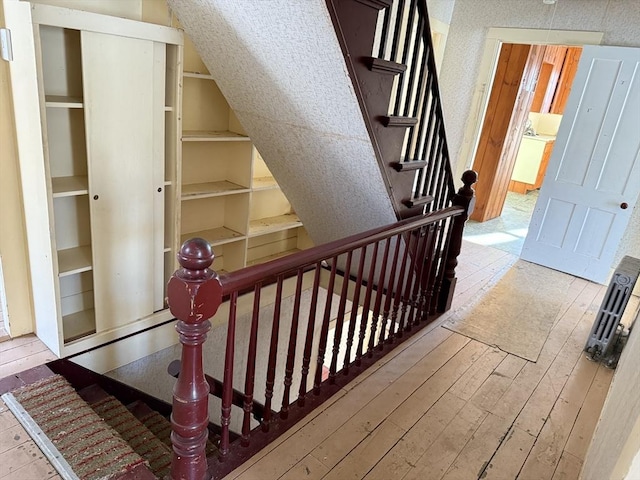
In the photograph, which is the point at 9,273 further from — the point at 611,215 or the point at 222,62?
the point at 611,215

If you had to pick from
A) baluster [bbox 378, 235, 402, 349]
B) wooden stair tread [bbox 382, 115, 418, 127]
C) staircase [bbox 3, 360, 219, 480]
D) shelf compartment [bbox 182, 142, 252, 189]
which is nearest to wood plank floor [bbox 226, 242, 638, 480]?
baluster [bbox 378, 235, 402, 349]

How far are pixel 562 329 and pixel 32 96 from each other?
135 inches

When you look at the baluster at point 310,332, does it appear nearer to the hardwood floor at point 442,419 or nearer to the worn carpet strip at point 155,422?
the hardwood floor at point 442,419

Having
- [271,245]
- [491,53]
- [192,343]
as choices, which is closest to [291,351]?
[192,343]

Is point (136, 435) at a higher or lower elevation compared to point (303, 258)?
lower

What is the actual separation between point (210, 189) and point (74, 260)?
3.25 feet

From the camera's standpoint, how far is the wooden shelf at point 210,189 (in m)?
2.82

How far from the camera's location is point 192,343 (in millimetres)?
1270

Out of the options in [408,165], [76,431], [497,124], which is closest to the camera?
[76,431]

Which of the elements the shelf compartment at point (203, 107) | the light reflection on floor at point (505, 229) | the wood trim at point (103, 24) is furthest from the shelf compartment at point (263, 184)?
the light reflection on floor at point (505, 229)

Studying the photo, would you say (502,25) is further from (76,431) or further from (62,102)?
(76,431)

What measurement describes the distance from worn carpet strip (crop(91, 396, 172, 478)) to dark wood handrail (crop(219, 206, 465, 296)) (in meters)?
1.17

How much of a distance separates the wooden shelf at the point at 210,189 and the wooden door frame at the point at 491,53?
8.82ft

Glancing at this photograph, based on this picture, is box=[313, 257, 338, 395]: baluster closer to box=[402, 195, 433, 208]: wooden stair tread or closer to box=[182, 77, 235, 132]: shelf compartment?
box=[402, 195, 433, 208]: wooden stair tread
